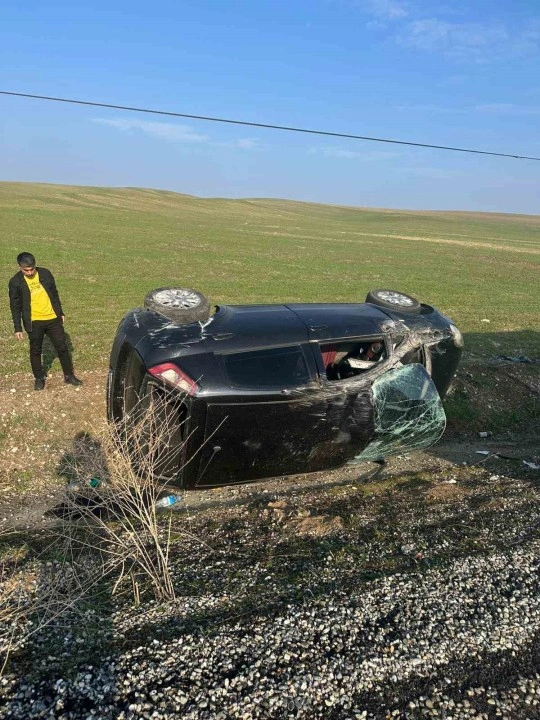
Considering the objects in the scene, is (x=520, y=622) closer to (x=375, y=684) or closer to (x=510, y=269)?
(x=375, y=684)

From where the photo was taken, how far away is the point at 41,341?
7480mm

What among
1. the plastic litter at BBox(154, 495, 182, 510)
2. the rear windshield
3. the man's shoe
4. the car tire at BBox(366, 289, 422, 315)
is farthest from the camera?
the man's shoe

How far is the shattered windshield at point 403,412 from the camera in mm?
5504

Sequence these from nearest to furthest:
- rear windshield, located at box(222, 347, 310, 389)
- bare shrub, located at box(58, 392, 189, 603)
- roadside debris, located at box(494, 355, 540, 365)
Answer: bare shrub, located at box(58, 392, 189, 603) < rear windshield, located at box(222, 347, 310, 389) < roadside debris, located at box(494, 355, 540, 365)

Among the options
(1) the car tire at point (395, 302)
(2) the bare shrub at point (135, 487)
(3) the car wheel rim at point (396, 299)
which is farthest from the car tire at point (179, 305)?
(3) the car wheel rim at point (396, 299)

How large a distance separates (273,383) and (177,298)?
140cm

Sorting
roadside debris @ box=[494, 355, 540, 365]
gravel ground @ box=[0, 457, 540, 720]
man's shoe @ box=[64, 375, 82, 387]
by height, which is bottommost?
gravel ground @ box=[0, 457, 540, 720]

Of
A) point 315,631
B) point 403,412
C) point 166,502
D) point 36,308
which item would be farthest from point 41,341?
point 315,631

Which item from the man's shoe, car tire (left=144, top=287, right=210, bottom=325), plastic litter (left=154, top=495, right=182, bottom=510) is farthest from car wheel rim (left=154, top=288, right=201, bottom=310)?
the man's shoe

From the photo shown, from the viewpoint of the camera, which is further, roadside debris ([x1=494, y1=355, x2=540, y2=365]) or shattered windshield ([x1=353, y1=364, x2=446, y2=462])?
roadside debris ([x1=494, y1=355, x2=540, y2=365])

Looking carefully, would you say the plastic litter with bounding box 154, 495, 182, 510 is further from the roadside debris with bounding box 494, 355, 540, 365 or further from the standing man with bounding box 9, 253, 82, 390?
the roadside debris with bounding box 494, 355, 540, 365

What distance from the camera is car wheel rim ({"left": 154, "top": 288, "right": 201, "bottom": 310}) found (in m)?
5.37

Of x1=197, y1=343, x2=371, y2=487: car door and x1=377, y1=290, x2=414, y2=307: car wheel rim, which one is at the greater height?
x1=377, y1=290, x2=414, y2=307: car wheel rim

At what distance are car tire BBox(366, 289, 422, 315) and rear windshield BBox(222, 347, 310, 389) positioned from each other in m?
1.70
